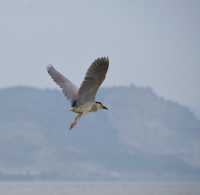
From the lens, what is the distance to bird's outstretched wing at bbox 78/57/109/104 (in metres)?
36.2

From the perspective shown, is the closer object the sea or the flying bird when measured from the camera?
the flying bird

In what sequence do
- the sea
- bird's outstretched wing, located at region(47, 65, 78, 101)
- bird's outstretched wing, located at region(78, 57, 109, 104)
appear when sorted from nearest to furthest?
1. bird's outstretched wing, located at region(78, 57, 109, 104)
2. bird's outstretched wing, located at region(47, 65, 78, 101)
3. the sea

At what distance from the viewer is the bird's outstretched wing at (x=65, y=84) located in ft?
125

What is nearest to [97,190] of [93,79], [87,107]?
[87,107]

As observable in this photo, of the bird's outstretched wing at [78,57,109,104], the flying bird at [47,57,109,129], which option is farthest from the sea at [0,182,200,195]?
the bird's outstretched wing at [78,57,109,104]

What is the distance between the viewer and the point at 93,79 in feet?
120

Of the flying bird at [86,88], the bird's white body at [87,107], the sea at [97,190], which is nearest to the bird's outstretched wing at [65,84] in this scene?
the flying bird at [86,88]

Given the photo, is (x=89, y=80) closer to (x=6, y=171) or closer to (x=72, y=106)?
(x=72, y=106)

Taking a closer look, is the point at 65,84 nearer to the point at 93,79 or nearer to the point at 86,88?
the point at 86,88

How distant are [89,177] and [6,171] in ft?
43.7

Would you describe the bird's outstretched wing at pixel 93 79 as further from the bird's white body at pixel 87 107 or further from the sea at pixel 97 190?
the sea at pixel 97 190

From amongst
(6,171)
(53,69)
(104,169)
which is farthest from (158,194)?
(104,169)

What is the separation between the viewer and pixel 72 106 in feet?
123

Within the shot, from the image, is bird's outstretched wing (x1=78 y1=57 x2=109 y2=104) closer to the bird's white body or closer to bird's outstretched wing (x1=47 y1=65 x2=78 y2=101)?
the bird's white body
